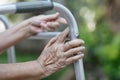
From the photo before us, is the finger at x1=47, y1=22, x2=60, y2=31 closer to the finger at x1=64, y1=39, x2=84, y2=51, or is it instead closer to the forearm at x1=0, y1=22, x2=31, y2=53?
the forearm at x1=0, y1=22, x2=31, y2=53

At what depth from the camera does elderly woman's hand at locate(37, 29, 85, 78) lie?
8.04 feet

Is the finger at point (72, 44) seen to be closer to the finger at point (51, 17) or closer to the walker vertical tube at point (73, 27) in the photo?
the walker vertical tube at point (73, 27)

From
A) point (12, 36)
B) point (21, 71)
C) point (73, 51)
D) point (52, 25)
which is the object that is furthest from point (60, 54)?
point (12, 36)

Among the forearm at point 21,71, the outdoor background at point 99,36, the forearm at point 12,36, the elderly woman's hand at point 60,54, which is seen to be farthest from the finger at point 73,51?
the outdoor background at point 99,36

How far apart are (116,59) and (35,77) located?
2.60m

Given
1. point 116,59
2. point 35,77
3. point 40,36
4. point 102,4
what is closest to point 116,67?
point 116,59

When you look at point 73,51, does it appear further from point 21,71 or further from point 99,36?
point 99,36

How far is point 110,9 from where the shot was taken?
5770 millimetres

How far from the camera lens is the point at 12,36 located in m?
2.90

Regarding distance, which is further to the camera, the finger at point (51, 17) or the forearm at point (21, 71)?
the finger at point (51, 17)

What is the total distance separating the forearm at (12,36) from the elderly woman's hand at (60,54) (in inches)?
15.5

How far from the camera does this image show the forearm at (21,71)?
98.1 inches

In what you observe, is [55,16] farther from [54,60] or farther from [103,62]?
[103,62]

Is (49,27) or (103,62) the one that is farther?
(103,62)
